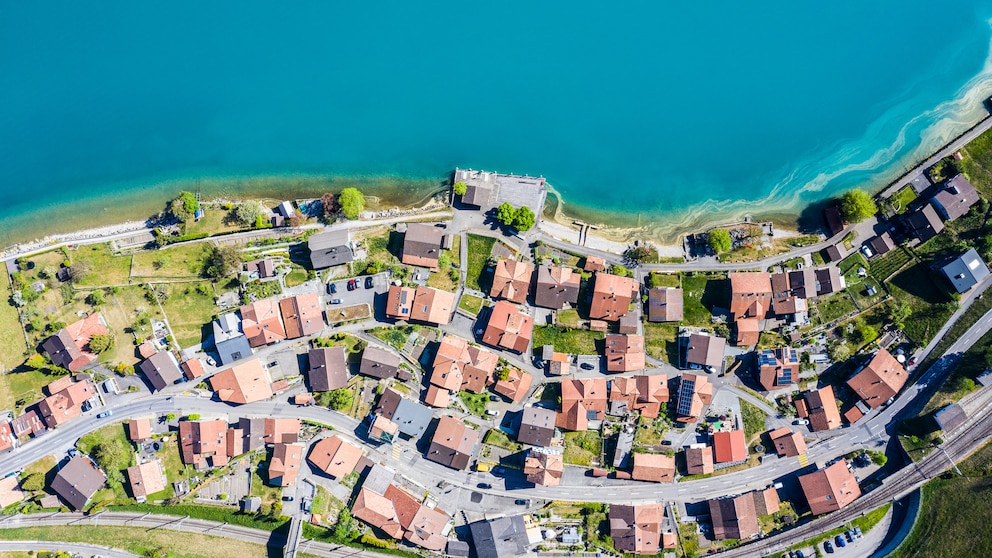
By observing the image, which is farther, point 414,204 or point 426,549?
point 414,204

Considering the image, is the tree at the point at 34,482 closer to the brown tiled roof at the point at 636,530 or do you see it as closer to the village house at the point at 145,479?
the village house at the point at 145,479

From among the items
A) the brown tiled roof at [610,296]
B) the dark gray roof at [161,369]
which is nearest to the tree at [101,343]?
the dark gray roof at [161,369]

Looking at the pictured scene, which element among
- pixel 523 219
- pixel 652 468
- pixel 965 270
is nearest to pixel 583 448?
pixel 652 468

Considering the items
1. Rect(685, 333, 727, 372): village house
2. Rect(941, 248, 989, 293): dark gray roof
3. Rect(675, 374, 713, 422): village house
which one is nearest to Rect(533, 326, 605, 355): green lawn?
Rect(685, 333, 727, 372): village house

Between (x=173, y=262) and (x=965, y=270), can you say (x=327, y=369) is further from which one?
(x=965, y=270)

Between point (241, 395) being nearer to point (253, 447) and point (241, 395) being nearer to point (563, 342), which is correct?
point (253, 447)

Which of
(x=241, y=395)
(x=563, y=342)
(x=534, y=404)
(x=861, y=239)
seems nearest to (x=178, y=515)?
(x=241, y=395)
